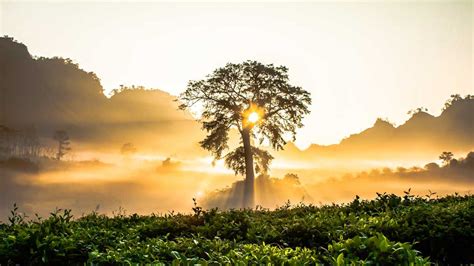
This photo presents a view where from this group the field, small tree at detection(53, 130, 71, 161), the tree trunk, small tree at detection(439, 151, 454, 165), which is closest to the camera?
the field

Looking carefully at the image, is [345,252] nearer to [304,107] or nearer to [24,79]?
[304,107]

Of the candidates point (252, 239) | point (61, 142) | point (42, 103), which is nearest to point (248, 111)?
point (252, 239)

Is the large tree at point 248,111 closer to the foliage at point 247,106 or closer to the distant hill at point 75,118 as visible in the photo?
the foliage at point 247,106

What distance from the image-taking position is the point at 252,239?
28.2 ft

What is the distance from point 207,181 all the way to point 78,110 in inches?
4462

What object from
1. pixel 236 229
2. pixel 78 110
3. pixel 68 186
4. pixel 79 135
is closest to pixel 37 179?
pixel 68 186

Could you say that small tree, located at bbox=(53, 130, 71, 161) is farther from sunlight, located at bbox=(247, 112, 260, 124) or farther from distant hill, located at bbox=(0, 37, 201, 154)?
sunlight, located at bbox=(247, 112, 260, 124)

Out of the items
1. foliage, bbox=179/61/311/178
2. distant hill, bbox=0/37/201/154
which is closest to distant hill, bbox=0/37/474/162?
distant hill, bbox=0/37/201/154

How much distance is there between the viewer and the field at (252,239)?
17.3 ft

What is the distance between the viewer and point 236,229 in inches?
372

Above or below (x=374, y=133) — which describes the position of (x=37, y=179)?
below

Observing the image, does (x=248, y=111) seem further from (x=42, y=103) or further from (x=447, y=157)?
(x=42, y=103)

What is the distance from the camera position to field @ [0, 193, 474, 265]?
208 inches

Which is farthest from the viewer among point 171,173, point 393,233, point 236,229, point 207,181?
point 171,173
